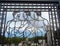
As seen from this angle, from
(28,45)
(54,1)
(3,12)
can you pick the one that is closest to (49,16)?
(54,1)

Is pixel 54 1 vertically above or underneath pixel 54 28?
above

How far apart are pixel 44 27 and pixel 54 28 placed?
0.77 feet

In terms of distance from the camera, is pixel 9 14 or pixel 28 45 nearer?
pixel 28 45

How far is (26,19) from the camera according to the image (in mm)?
3488

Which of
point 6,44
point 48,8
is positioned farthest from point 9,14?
point 48,8

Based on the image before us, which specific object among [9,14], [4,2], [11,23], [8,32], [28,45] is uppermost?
[4,2]

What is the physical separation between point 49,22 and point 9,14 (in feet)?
3.23

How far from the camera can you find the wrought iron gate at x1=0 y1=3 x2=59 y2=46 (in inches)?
132

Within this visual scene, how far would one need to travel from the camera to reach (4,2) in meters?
3.58

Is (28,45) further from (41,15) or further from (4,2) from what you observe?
(4,2)

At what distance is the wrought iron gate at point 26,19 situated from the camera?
3344 millimetres

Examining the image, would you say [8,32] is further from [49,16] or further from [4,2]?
[49,16]

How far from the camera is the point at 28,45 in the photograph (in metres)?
3.24

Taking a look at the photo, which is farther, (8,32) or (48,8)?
(48,8)
